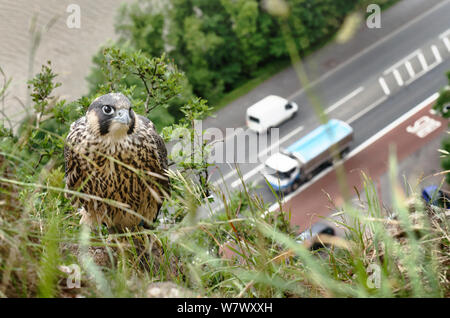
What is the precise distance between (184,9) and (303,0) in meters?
Result: 4.59

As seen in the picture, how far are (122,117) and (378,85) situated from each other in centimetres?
1868

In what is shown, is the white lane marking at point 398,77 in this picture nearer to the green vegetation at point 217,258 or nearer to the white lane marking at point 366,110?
the white lane marking at point 366,110

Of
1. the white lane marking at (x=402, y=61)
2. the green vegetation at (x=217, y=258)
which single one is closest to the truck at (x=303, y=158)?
the white lane marking at (x=402, y=61)

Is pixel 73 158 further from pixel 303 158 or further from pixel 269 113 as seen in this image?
pixel 269 113

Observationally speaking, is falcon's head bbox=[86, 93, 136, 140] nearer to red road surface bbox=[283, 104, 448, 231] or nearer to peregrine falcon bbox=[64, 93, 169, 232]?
peregrine falcon bbox=[64, 93, 169, 232]

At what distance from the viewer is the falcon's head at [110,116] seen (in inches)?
178

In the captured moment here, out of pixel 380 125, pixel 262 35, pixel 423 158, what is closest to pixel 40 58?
pixel 262 35

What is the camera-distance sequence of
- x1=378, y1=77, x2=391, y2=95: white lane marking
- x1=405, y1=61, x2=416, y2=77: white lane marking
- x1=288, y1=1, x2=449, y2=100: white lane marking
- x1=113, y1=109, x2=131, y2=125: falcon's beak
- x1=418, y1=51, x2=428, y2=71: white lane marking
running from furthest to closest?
x1=418, y1=51, x2=428, y2=71: white lane marking < x1=405, y1=61, x2=416, y2=77: white lane marking < x1=288, y1=1, x2=449, y2=100: white lane marking < x1=378, y1=77, x2=391, y2=95: white lane marking < x1=113, y1=109, x2=131, y2=125: falcon's beak

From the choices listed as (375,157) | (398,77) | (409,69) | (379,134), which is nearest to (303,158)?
(375,157)

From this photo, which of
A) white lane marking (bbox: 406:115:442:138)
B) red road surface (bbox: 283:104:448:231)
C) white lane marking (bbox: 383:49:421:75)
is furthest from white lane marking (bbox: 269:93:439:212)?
white lane marking (bbox: 383:49:421:75)

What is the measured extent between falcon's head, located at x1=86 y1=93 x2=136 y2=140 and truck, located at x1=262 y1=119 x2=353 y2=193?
12.7 metres

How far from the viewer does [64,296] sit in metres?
3.32

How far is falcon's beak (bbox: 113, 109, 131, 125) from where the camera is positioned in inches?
177

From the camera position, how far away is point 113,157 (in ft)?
15.5
